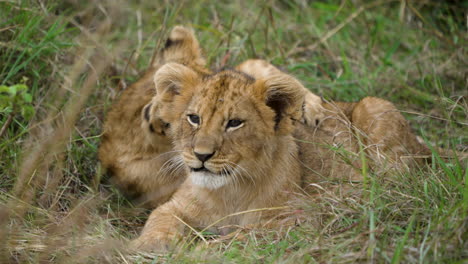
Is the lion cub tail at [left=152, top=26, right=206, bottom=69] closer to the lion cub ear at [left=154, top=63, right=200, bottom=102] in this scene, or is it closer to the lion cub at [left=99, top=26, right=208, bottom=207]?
the lion cub at [left=99, top=26, right=208, bottom=207]

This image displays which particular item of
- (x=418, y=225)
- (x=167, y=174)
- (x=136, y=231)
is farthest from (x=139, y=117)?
(x=418, y=225)

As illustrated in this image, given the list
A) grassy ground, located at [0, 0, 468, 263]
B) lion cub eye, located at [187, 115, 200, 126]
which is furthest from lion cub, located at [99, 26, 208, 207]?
lion cub eye, located at [187, 115, 200, 126]

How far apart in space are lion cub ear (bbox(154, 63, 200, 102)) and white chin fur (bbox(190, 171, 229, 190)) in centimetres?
64

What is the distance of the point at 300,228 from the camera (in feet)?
11.9

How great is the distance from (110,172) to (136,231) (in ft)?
2.15

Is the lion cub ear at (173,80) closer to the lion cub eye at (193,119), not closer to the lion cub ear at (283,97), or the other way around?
the lion cub eye at (193,119)

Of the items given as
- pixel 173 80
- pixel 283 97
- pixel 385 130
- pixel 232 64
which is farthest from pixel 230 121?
pixel 232 64

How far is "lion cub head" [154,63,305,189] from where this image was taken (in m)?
3.71

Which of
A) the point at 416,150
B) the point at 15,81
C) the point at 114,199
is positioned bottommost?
the point at 114,199

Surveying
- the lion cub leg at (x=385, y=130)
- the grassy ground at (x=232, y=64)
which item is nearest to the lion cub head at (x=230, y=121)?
the grassy ground at (x=232, y=64)

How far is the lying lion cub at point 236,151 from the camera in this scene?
3754 millimetres

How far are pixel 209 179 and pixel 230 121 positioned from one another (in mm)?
367

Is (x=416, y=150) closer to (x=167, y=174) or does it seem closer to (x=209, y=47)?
(x=167, y=174)

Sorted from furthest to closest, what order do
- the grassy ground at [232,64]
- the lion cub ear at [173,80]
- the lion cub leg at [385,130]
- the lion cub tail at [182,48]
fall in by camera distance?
the lion cub tail at [182,48] → the lion cub leg at [385,130] → the lion cub ear at [173,80] → the grassy ground at [232,64]
